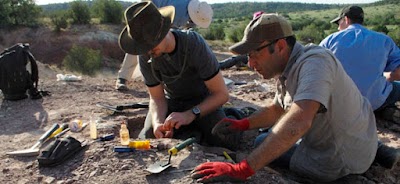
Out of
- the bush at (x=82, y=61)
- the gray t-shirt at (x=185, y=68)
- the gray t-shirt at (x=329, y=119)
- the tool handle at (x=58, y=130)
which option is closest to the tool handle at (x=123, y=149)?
the gray t-shirt at (x=185, y=68)

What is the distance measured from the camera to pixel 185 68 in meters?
3.14

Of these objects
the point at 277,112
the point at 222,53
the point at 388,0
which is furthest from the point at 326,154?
the point at 388,0

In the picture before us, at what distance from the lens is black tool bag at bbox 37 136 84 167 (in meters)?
2.85

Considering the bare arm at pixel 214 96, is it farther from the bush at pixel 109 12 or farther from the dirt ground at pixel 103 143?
the bush at pixel 109 12

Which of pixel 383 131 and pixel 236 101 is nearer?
pixel 383 131

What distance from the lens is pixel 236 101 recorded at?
212 inches

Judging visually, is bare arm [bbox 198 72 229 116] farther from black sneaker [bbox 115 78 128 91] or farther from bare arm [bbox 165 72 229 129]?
black sneaker [bbox 115 78 128 91]

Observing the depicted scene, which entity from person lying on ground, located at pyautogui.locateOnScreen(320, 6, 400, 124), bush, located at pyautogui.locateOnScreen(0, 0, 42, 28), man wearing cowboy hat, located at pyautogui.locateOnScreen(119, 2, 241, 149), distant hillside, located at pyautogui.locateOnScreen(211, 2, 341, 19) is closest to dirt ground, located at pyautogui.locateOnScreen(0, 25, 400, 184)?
man wearing cowboy hat, located at pyautogui.locateOnScreen(119, 2, 241, 149)

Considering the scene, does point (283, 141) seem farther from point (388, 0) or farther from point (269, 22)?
point (388, 0)

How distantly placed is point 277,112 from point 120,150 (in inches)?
46.4

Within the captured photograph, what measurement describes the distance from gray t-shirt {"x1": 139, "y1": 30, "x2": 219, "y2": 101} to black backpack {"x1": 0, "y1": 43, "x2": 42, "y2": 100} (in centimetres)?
261

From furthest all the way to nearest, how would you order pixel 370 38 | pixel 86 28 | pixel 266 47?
pixel 86 28 → pixel 370 38 → pixel 266 47

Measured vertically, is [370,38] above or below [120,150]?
above

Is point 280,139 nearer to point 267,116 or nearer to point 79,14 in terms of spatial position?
point 267,116
